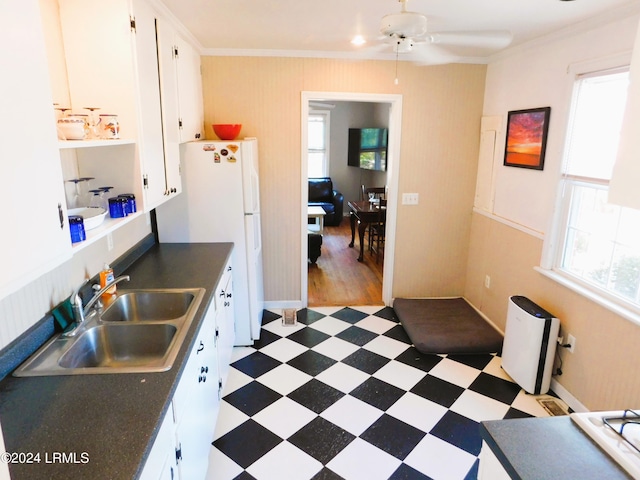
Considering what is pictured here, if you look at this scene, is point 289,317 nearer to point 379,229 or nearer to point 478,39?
point 379,229

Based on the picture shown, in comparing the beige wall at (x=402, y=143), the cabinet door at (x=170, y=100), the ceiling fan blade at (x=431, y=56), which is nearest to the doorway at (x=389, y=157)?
the beige wall at (x=402, y=143)

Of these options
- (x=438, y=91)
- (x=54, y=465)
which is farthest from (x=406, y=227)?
(x=54, y=465)

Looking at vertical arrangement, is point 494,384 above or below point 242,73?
below

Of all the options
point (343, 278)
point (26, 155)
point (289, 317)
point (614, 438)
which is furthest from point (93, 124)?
point (343, 278)

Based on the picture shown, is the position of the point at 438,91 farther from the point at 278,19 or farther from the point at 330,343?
the point at 330,343

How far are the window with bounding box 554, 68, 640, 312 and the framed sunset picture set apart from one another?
Answer: 28 cm

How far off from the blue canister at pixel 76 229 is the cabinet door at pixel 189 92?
151 cm

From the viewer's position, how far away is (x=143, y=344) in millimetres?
1873

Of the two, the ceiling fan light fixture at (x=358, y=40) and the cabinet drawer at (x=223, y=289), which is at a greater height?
the ceiling fan light fixture at (x=358, y=40)

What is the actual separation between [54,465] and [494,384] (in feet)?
9.00

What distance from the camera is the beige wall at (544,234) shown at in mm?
2318

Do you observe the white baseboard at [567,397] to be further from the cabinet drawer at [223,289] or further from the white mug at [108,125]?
the white mug at [108,125]

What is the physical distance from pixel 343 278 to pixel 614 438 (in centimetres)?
390

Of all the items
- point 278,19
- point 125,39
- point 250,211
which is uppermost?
point 278,19
